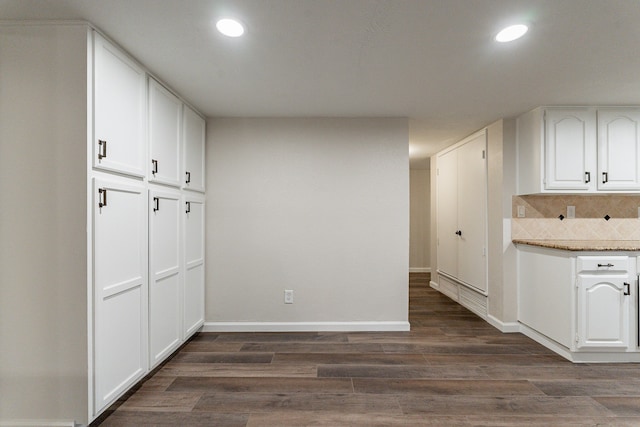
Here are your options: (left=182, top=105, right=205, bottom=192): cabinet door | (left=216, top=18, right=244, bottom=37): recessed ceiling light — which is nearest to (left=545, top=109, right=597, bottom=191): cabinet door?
(left=216, top=18, right=244, bottom=37): recessed ceiling light

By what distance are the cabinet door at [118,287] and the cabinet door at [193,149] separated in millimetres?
796

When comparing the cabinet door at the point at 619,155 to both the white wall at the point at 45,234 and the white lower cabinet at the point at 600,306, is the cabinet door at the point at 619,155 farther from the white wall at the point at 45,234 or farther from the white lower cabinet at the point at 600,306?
the white wall at the point at 45,234

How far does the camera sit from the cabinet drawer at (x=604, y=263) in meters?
2.71

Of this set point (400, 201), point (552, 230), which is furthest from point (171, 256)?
point (552, 230)

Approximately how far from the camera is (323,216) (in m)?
3.52

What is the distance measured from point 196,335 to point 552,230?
3700mm

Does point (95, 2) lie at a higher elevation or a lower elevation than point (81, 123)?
higher

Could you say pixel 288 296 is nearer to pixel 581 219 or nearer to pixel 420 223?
pixel 581 219

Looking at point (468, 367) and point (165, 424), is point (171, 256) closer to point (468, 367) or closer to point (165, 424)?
point (165, 424)

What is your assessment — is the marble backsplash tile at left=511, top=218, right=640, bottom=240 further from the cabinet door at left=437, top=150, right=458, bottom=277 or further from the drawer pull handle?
the drawer pull handle

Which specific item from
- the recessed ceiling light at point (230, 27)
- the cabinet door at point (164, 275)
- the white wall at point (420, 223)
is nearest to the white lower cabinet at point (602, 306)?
the recessed ceiling light at point (230, 27)

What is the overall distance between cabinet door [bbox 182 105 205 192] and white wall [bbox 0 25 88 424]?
1199 mm

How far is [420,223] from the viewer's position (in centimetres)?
723

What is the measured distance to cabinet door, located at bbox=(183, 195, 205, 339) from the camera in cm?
307
